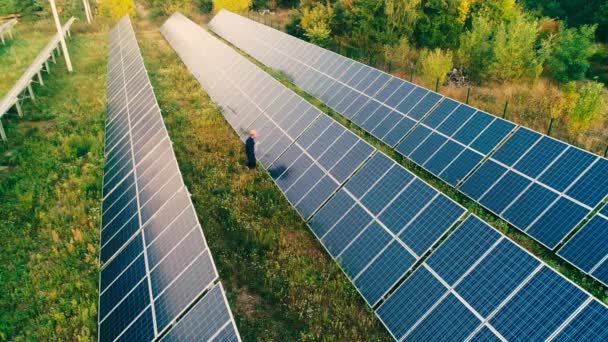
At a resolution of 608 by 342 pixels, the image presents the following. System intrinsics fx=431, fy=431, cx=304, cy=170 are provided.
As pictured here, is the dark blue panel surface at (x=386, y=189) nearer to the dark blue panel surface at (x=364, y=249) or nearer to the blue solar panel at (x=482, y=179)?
the dark blue panel surface at (x=364, y=249)

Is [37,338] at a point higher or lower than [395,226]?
lower

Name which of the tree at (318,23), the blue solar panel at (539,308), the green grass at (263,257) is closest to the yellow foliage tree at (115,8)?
the tree at (318,23)

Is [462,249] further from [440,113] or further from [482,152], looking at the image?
[440,113]

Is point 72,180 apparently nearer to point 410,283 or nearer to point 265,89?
point 265,89

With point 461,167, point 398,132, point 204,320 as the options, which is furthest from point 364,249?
point 398,132

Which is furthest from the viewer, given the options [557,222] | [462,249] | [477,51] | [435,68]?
[477,51]

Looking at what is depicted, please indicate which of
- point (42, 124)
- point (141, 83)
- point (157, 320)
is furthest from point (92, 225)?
point (42, 124)
